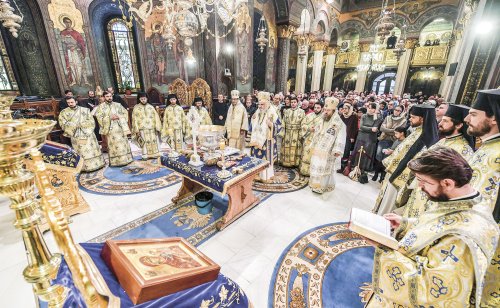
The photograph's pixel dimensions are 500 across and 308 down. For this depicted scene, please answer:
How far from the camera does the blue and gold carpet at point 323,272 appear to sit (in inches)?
102

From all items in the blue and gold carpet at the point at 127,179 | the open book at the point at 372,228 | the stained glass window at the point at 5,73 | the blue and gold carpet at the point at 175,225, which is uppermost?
the stained glass window at the point at 5,73

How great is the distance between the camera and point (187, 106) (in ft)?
30.6

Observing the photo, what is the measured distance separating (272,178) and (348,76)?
78.7ft

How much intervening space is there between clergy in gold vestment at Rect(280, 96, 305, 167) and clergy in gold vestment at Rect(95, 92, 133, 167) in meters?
4.57

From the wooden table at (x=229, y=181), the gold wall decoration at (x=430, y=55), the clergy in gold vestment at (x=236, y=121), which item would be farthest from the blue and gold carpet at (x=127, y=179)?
the gold wall decoration at (x=430, y=55)

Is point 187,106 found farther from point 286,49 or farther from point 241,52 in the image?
point 286,49

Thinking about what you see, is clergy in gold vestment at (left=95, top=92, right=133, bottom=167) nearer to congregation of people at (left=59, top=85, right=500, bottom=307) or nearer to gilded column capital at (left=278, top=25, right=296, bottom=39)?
congregation of people at (left=59, top=85, right=500, bottom=307)

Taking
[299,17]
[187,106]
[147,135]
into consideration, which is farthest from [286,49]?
[147,135]

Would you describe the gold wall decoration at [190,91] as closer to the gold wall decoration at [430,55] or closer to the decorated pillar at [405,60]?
the decorated pillar at [405,60]

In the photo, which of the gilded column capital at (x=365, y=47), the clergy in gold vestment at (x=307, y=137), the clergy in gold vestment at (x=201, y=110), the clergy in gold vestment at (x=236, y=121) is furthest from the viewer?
the gilded column capital at (x=365, y=47)

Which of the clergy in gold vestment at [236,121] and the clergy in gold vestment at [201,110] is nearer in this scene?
the clergy in gold vestment at [236,121]

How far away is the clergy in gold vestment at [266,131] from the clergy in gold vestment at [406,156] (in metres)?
2.43

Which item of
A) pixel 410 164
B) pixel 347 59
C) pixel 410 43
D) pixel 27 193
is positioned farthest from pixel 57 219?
pixel 347 59

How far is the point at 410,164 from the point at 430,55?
26960 mm
